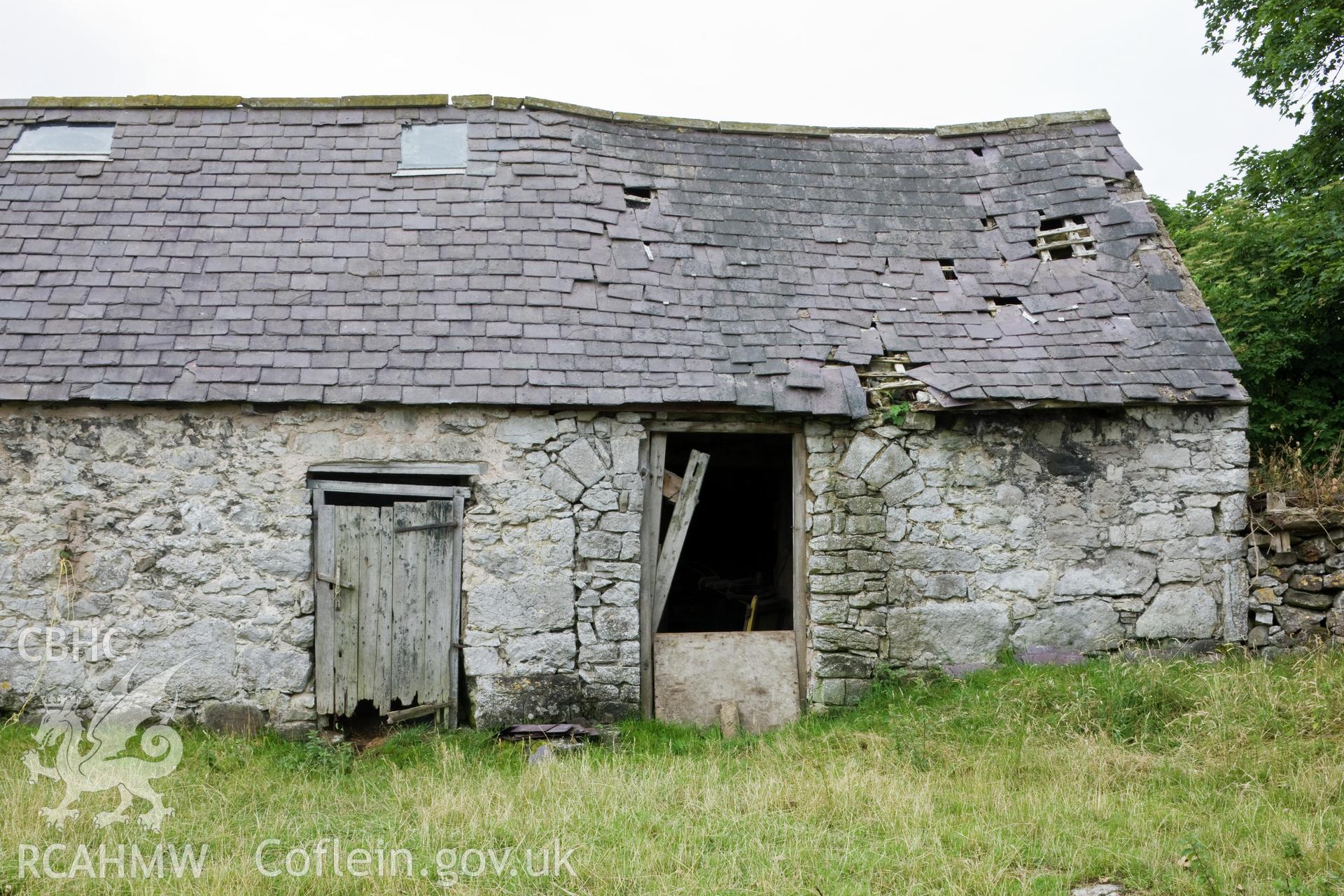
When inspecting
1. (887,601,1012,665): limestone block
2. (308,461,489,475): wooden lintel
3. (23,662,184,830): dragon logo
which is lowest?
(23,662,184,830): dragon logo

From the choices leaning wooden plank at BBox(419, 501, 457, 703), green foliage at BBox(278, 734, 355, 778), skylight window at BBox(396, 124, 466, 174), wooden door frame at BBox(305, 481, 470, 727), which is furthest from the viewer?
skylight window at BBox(396, 124, 466, 174)

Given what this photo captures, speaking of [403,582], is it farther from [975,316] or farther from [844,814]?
[975,316]

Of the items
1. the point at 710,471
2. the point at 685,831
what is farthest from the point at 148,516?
the point at 710,471

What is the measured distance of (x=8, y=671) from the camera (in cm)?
673

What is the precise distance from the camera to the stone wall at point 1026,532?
723 cm

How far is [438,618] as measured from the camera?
7020 mm

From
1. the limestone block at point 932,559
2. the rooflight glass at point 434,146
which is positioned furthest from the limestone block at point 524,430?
the rooflight glass at point 434,146

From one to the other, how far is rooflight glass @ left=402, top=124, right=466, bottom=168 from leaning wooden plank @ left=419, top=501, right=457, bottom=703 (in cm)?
350

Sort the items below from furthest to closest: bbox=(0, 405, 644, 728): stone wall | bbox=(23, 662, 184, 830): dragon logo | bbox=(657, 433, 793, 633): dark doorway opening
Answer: bbox=(657, 433, 793, 633): dark doorway opening
bbox=(0, 405, 644, 728): stone wall
bbox=(23, 662, 184, 830): dragon logo

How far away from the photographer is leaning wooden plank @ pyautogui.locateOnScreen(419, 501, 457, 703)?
276 inches

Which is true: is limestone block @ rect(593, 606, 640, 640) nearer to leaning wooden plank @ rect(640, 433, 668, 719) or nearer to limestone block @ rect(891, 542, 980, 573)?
leaning wooden plank @ rect(640, 433, 668, 719)

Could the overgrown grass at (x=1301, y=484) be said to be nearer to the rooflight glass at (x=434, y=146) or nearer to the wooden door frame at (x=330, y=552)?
the wooden door frame at (x=330, y=552)

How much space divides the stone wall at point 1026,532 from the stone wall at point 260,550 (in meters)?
1.73

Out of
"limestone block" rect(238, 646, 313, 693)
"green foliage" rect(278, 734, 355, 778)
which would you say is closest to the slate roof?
"limestone block" rect(238, 646, 313, 693)
